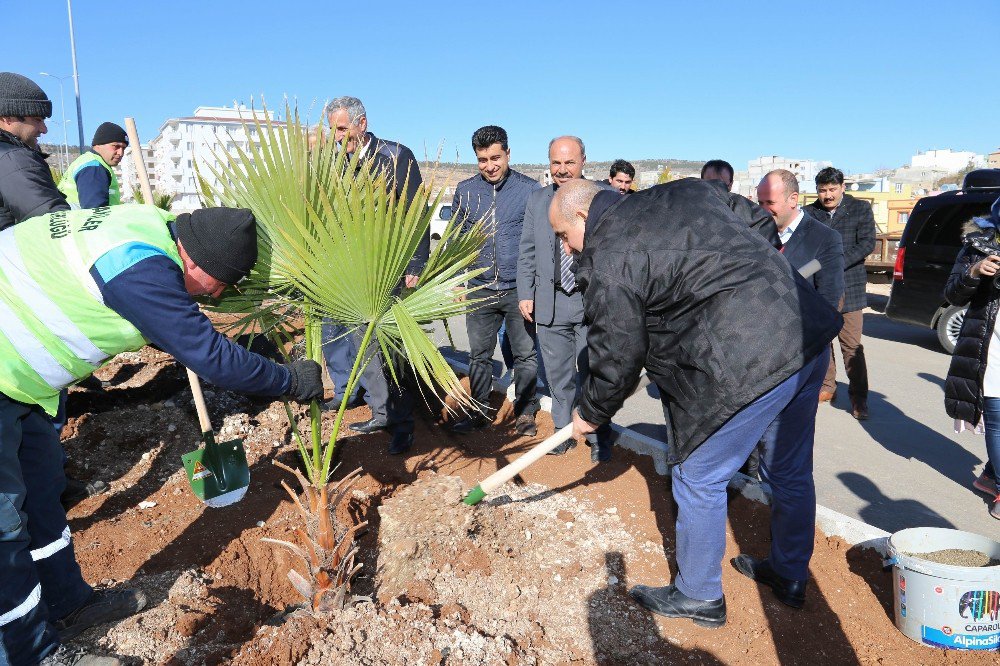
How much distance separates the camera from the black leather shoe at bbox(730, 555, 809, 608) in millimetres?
2760

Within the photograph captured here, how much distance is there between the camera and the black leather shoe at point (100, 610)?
2.61 m

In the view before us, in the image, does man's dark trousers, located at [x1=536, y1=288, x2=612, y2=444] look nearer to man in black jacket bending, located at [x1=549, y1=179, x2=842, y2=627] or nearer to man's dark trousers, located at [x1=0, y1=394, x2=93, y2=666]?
man in black jacket bending, located at [x1=549, y1=179, x2=842, y2=627]

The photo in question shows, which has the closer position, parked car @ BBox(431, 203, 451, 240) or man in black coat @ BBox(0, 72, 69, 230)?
man in black coat @ BBox(0, 72, 69, 230)

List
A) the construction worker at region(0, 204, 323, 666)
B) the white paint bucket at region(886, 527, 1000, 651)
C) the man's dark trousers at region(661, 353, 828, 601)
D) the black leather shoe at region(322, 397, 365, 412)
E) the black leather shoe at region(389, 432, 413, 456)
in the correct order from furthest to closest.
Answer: the black leather shoe at region(322, 397, 365, 412)
the black leather shoe at region(389, 432, 413, 456)
the man's dark trousers at region(661, 353, 828, 601)
the white paint bucket at region(886, 527, 1000, 651)
the construction worker at region(0, 204, 323, 666)

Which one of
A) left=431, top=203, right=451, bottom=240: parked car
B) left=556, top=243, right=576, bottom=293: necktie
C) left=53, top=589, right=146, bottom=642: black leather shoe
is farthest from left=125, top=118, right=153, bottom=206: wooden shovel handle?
left=556, top=243, right=576, bottom=293: necktie

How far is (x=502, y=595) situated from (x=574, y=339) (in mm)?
1987

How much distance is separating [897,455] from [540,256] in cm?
294

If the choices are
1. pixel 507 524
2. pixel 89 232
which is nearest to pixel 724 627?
pixel 507 524

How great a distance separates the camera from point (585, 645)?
2.64m

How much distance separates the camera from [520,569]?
309 centimetres

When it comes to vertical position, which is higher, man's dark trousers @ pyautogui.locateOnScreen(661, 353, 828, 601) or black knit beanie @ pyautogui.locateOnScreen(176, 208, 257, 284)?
black knit beanie @ pyautogui.locateOnScreen(176, 208, 257, 284)

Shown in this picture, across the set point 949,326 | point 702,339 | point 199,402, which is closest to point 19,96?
point 199,402

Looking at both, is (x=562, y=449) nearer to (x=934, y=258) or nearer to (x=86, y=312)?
(x=86, y=312)

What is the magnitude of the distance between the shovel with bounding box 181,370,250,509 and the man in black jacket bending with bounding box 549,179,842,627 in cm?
225
